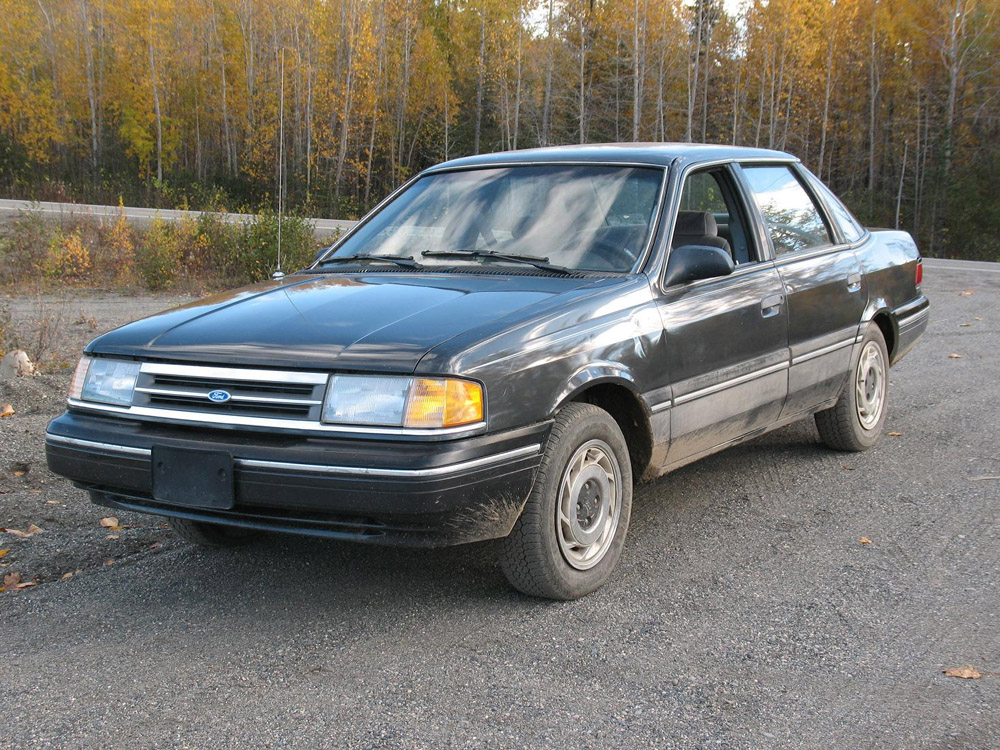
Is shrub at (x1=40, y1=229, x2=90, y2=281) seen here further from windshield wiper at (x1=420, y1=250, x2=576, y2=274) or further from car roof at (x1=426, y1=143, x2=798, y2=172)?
windshield wiper at (x1=420, y1=250, x2=576, y2=274)

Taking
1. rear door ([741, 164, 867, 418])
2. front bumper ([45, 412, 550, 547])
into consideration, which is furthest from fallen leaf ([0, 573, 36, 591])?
rear door ([741, 164, 867, 418])

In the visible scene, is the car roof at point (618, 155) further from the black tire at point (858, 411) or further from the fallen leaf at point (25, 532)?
the fallen leaf at point (25, 532)

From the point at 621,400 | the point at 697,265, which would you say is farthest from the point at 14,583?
the point at 697,265

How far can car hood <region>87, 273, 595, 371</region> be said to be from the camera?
328 centimetres

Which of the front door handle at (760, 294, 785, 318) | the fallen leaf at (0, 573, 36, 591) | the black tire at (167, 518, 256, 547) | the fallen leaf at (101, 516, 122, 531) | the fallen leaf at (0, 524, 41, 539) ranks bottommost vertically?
the fallen leaf at (101, 516, 122, 531)

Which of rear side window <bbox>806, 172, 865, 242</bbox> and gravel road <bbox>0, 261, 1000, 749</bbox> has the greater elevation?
rear side window <bbox>806, 172, 865, 242</bbox>

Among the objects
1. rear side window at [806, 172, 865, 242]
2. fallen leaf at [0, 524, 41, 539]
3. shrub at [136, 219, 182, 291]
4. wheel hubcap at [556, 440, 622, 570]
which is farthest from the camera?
shrub at [136, 219, 182, 291]

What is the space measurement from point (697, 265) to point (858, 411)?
2.13 metres

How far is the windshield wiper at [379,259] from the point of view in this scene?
4.39 metres

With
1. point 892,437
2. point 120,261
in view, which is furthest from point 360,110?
point 892,437

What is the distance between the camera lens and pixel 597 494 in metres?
3.79

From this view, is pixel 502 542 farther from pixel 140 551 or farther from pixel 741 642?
pixel 140 551

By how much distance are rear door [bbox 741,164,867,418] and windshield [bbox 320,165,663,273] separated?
997 millimetres

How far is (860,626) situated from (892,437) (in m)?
3.12
